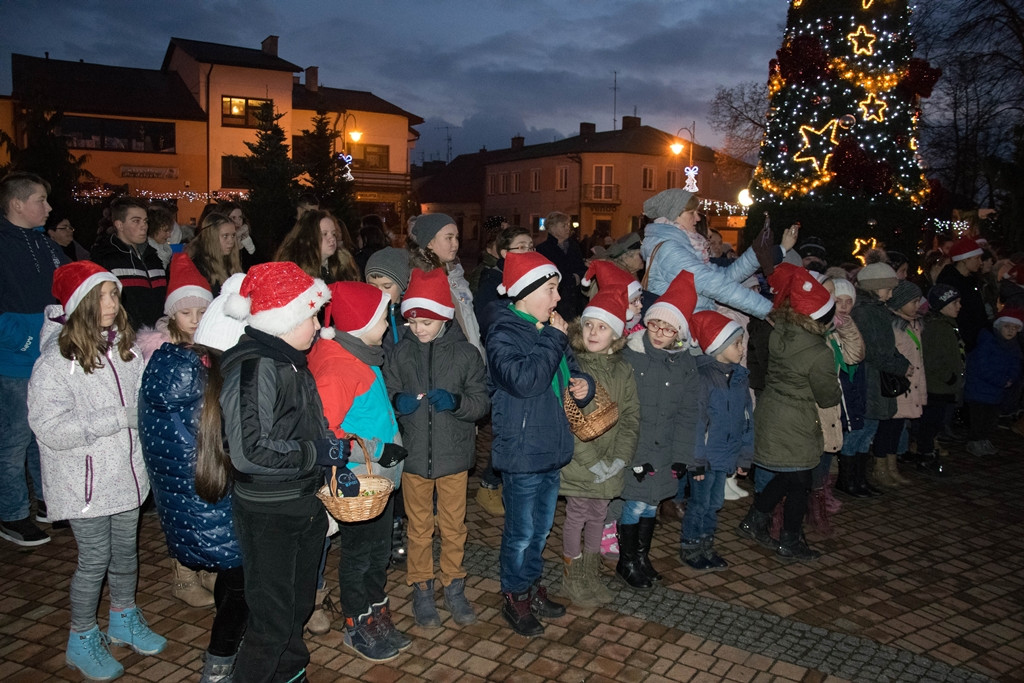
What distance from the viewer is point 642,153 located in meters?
53.7

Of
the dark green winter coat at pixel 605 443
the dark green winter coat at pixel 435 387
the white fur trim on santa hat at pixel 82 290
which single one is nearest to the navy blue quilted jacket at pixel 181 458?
the white fur trim on santa hat at pixel 82 290

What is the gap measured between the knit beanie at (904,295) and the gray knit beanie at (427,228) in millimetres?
4843

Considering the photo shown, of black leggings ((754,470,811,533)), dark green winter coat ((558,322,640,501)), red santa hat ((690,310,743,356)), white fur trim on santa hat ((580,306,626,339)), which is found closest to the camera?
white fur trim on santa hat ((580,306,626,339))

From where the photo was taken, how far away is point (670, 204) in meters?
6.21

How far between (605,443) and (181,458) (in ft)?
8.55

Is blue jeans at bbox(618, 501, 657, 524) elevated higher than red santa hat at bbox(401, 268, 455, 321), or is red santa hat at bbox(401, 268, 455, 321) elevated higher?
red santa hat at bbox(401, 268, 455, 321)

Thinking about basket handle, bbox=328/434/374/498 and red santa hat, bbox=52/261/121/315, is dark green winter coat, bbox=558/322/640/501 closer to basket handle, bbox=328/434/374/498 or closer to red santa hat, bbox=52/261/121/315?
basket handle, bbox=328/434/374/498

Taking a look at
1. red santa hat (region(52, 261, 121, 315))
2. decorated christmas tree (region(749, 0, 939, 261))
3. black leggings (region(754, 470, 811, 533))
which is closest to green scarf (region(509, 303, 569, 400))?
red santa hat (region(52, 261, 121, 315))

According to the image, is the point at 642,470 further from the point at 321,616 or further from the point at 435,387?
the point at 321,616

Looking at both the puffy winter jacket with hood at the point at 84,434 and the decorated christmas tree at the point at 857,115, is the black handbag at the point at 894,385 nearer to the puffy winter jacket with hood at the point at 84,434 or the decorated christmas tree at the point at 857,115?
the puffy winter jacket with hood at the point at 84,434

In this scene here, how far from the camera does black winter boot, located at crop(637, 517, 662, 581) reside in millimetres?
5430

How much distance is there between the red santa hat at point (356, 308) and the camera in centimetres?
420

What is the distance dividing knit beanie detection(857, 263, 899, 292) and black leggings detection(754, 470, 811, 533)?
2522 mm

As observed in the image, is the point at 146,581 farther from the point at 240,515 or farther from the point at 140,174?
the point at 140,174
